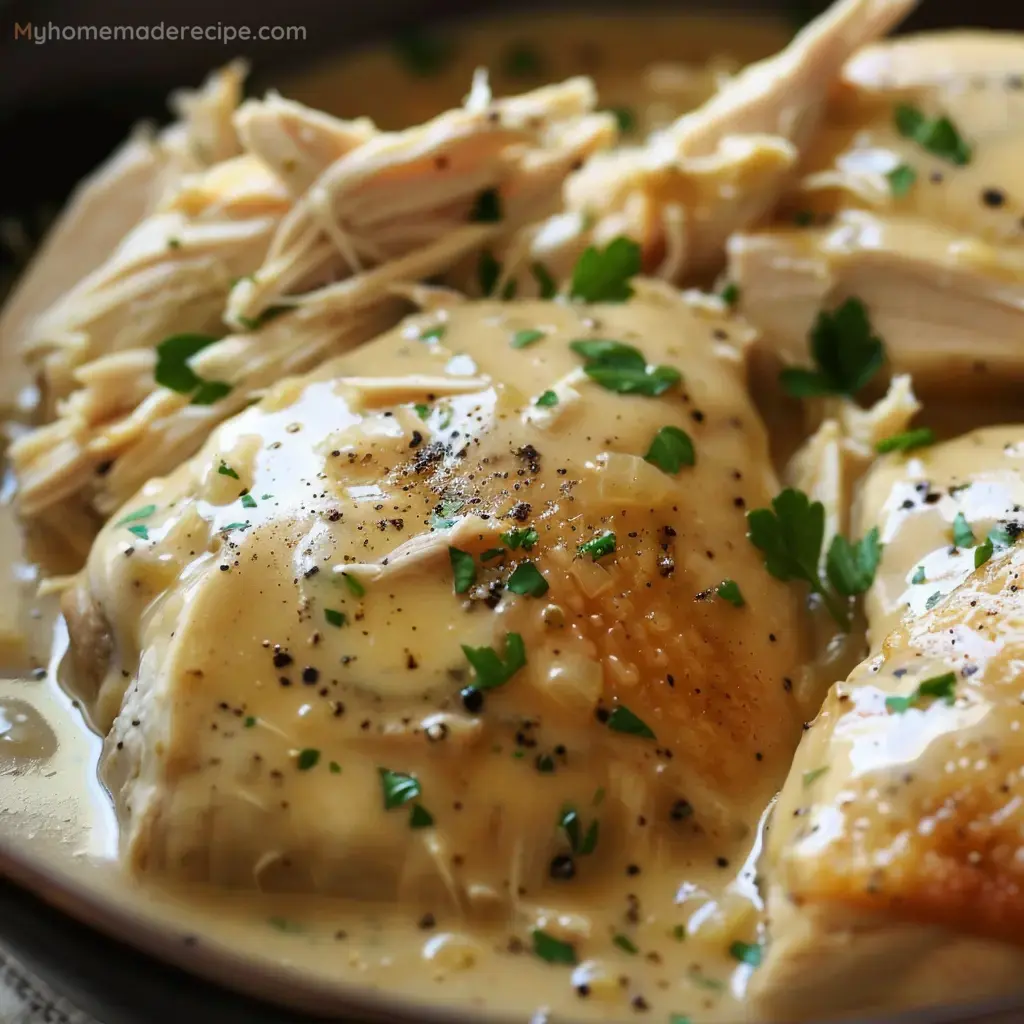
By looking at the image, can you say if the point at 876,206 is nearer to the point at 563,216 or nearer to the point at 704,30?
the point at 563,216

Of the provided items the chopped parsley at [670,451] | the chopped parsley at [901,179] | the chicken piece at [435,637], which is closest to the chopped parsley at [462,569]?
the chicken piece at [435,637]

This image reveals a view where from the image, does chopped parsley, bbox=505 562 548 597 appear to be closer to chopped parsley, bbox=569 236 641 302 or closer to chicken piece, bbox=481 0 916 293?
chopped parsley, bbox=569 236 641 302

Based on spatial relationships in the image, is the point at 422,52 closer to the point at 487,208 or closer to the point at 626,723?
the point at 487,208

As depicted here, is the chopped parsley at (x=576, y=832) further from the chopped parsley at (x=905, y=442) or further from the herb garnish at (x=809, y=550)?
the chopped parsley at (x=905, y=442)

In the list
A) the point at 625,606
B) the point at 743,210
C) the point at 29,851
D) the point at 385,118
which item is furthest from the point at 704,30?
the point at 29,851

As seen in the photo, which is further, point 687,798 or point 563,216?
point 563,216

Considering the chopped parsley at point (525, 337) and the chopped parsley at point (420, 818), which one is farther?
the chopped parsley at point (525, 337)
